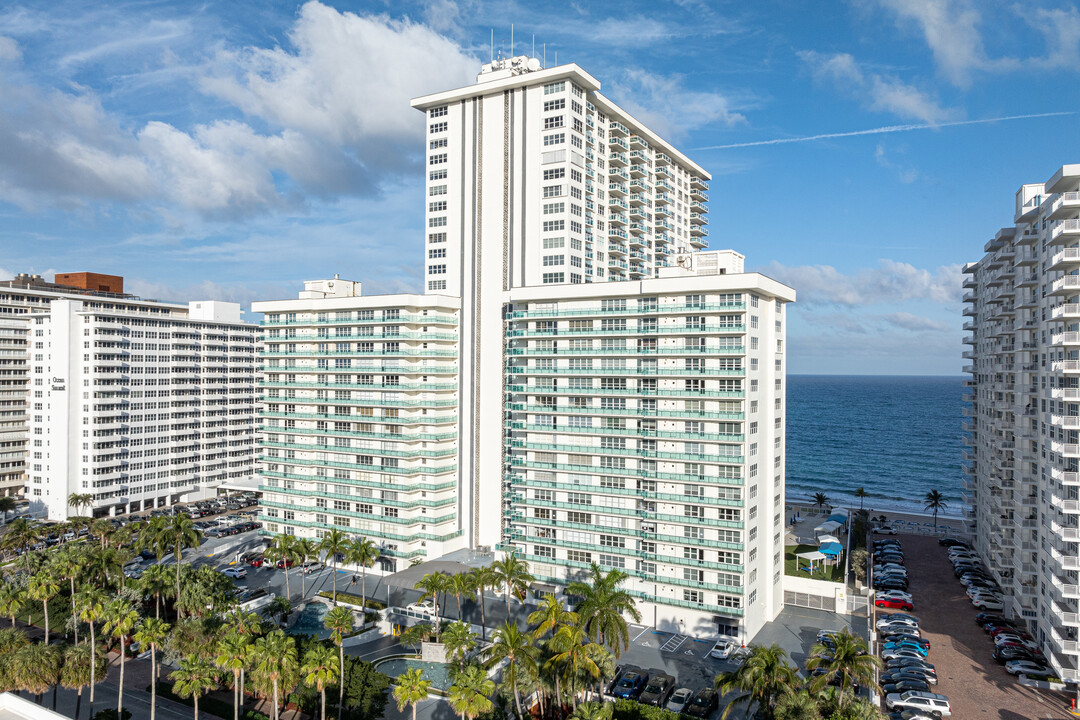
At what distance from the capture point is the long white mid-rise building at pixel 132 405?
4407 inches

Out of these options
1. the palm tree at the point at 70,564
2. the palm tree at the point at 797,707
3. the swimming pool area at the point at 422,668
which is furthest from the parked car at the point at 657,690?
the palm tree at the point at 70,564

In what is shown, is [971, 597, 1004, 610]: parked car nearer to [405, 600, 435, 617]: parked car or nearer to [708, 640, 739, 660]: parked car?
[708, 640, 739, 660]: parked car

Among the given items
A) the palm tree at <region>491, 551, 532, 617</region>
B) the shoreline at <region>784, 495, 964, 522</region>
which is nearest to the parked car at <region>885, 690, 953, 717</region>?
the palm tree at <region>491, 551, 532, 617</region>

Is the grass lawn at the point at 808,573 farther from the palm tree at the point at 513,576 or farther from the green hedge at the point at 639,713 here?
the green hedge at the point at 639,713

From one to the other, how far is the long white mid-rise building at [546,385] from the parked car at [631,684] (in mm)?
11328

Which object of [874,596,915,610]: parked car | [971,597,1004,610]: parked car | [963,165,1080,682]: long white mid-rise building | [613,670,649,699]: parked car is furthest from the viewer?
[874,596,915,610]: parked car

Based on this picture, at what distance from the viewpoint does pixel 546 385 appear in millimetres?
76375

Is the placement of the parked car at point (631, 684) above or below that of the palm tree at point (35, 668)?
below

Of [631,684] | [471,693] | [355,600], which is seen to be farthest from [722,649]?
[355,600]

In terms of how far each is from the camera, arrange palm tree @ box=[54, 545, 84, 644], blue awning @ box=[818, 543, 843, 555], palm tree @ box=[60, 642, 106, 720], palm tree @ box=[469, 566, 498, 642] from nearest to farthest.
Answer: palm tree @ box=[60, 642, 106, 720] < palm tree @ box=[54, 545, 84, 644] < palm tree @ box=[469, 566, 498, 642] < blue awning @ box=[818, 543, 843, 555]

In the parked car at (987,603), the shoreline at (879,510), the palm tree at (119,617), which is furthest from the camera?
the shoreline at (879,510)

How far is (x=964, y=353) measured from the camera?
335ft

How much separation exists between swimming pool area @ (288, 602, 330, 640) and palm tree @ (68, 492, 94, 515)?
53058mm

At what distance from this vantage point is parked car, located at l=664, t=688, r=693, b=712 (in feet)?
169
